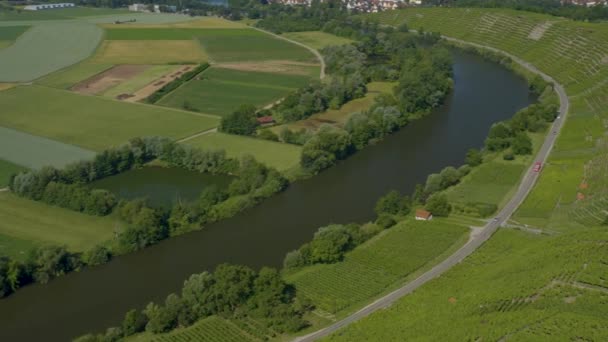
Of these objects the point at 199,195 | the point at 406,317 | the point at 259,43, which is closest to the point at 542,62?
the point at 259,43

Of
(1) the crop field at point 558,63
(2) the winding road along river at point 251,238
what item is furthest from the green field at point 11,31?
(2) the winding road along river at point 251,238

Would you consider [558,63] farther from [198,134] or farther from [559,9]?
[198,134]

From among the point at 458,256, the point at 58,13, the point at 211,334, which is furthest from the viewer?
the point at 58,13

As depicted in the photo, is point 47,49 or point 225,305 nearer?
point 225,305

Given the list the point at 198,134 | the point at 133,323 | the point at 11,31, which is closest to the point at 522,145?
the point at 198,134

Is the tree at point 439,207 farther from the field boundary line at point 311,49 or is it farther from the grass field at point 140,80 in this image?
the grass field at point 140,80

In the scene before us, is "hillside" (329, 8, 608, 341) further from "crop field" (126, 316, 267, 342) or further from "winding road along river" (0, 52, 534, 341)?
"winding road along river" (0, 52, 534, 341)
